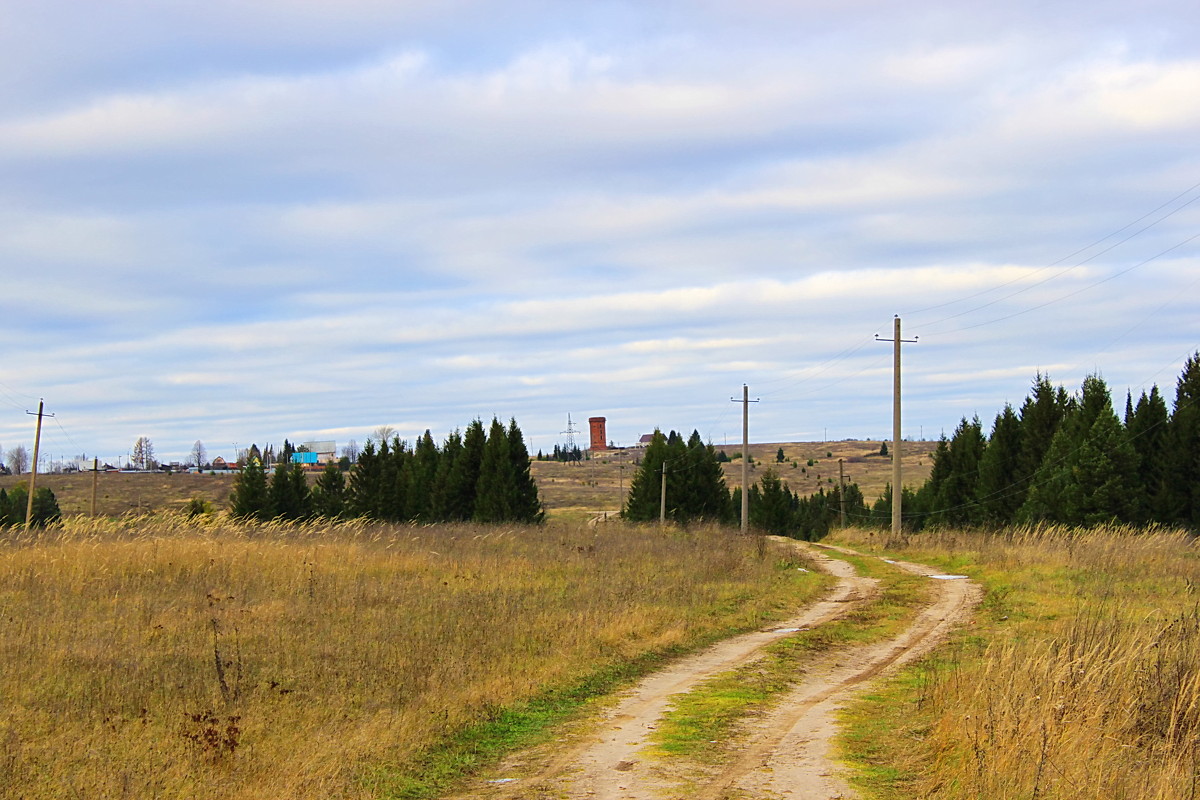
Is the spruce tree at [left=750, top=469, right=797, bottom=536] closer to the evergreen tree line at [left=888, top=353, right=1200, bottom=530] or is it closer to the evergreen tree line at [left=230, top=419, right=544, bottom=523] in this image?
the evergreen tree line at [left=888, top=353, right=1200, bottom=530]

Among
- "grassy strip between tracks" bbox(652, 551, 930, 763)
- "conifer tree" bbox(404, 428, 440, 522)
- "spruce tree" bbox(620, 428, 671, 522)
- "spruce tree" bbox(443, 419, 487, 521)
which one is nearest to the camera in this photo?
"grassy strip between tracks" bbox(652, 551, 930, 763)

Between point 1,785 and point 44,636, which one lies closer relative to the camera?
point 1,785

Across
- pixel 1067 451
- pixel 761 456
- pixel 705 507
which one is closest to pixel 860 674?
pixel 1067 451

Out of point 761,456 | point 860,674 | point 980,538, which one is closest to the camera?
point 860,674

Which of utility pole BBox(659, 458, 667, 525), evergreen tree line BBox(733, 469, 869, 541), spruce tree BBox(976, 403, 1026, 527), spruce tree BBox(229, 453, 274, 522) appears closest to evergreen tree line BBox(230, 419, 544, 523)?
spruce tree BBox(229, 453, 274, 522)

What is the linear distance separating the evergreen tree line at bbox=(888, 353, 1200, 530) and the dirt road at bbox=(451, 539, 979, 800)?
24246mm

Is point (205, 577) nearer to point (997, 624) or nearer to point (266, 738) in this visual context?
point (266, 738)

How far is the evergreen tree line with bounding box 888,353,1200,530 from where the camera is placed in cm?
3797

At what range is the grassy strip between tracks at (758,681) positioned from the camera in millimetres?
8109

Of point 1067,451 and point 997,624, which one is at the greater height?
point 1067,451

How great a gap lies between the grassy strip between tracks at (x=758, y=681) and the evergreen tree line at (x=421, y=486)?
3083 cm

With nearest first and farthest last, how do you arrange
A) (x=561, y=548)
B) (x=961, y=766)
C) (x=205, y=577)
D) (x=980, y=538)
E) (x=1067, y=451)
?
(x=961, y=766) → (x=205, y=577) → (x=561, y=548) → (x=980, y=538) → (x=1067, y=451)

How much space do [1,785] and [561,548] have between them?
18.5 m

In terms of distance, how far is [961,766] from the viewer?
22.3 ft
